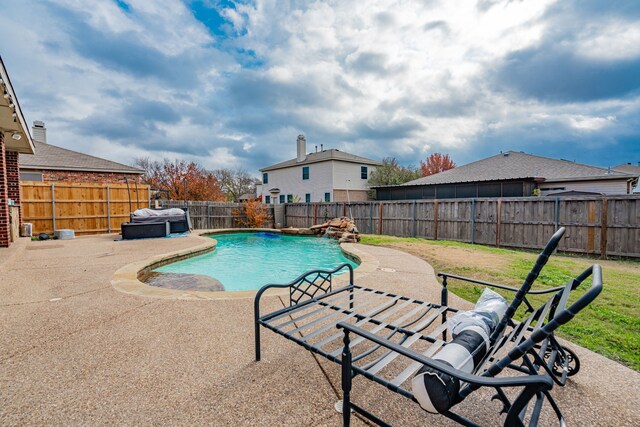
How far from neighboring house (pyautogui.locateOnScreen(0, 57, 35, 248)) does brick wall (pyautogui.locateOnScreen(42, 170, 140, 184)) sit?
428cm

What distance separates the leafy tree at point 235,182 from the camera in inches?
→ 1421

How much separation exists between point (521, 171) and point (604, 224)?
31.3 ft

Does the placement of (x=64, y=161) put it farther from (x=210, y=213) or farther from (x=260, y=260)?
(x=260, y=260)

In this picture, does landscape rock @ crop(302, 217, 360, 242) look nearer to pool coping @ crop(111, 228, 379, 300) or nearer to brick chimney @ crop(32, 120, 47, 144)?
pool coping @ crop(111, 228, 379, 300)

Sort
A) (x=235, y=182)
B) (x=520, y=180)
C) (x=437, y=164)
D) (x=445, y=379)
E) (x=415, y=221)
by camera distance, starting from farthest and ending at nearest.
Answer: (x=235, y=182) → (x=437, y=164) → (x=520, y=180) → (x=415, y=221) → (x=445, y=379)

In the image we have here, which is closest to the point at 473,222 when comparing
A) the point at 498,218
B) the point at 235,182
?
the point at 498,218

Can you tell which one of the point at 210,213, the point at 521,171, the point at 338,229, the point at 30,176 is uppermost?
the point at 521,171

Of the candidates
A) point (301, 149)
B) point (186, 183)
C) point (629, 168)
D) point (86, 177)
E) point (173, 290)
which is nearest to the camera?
point (173, 290)

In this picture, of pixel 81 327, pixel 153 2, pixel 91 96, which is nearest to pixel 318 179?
pixel 91 96

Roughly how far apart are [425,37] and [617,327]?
7940 mm

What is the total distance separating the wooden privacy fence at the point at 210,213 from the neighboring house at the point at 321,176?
9.40 m

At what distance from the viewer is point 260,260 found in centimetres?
1005

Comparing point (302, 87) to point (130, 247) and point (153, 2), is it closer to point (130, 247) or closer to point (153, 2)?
point (153, 2)

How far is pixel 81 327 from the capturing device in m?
3.19
